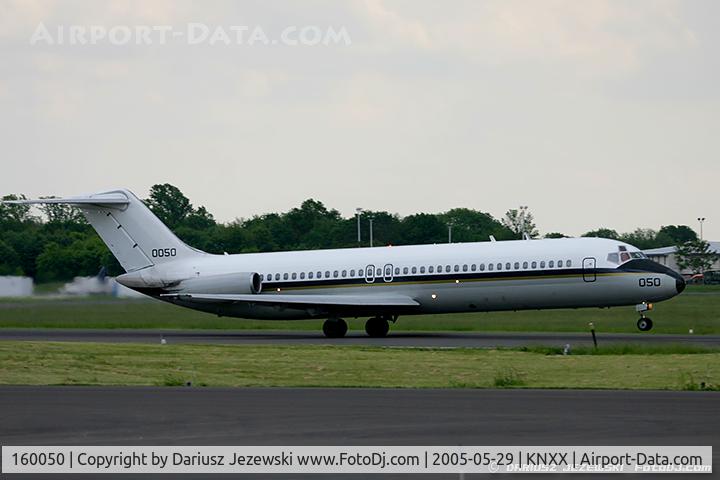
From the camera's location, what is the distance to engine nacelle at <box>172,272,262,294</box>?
148 ft

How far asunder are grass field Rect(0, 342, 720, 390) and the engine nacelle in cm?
1278

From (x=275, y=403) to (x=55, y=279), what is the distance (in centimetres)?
3326

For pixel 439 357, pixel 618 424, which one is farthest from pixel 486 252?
pixel 618 424

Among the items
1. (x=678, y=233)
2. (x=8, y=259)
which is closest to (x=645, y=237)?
(x=678, y=233)

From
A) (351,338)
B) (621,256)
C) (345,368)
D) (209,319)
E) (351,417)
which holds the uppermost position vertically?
(621,256)

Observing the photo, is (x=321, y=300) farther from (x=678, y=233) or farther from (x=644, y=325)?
(x=678, y=233)

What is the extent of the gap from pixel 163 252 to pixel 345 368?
22.0m

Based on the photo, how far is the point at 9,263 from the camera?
187 feet

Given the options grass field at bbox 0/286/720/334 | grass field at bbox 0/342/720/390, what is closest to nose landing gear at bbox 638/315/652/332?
grass field at bbox 0/286/720/334

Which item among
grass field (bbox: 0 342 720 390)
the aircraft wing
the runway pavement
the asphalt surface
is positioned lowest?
the runway pavement

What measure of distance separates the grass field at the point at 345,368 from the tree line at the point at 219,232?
2307cm

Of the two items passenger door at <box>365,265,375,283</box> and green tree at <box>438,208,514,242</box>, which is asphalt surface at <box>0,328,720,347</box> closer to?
passenger door at <box>365,265,375,283</box>

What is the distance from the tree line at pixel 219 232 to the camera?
184 ft

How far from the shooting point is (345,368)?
27016 mm
